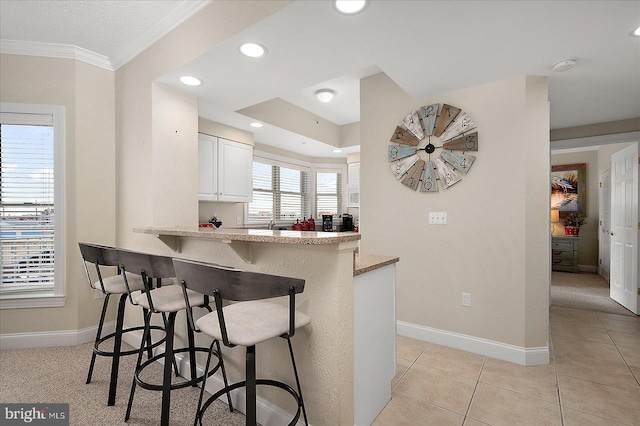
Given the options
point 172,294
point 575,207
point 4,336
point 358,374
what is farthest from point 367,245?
point 575,207

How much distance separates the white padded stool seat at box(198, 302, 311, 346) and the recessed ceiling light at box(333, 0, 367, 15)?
154 cm

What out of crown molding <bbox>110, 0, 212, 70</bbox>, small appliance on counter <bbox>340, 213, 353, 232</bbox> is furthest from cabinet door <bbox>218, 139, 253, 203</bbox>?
small appliance on counter <bbox>340, 213, 353, 232</bbox>

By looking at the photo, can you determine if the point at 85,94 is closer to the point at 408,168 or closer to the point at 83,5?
the point at 83,5

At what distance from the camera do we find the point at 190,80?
99.7 inches

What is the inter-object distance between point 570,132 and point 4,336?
21.4 feet

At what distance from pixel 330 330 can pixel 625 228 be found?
4.58 metres

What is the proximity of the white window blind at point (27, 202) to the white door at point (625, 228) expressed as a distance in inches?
246

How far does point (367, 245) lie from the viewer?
10.7 ft

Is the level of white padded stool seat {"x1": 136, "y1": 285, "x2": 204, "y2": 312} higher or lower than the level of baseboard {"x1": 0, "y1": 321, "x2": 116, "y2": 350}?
higher

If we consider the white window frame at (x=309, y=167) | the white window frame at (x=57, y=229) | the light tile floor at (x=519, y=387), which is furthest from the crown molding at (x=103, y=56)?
the light tile floor at (x=519, y=387)

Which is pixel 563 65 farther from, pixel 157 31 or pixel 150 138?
pixel 150 138

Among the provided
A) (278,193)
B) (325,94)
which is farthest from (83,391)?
(278,193)

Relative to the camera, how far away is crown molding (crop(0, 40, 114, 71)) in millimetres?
2713

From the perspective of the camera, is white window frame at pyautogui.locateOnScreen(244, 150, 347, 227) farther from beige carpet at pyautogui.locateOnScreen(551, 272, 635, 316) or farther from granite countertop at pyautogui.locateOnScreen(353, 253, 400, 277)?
beige carpet at pyautogui.locateOnScreen(551, 272, 635, 316)
